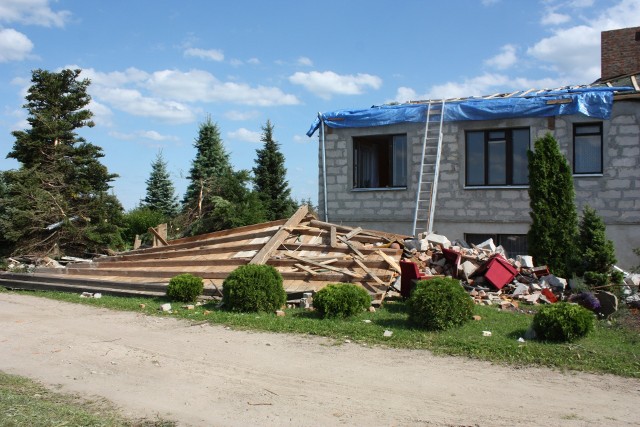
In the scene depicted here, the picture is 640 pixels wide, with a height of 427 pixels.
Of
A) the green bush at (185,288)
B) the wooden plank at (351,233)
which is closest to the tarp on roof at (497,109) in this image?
the wooden plank at (351,233)

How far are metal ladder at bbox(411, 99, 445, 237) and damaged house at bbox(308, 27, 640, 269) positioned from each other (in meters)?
0.03

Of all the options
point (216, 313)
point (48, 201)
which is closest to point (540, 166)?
point (216, 313)

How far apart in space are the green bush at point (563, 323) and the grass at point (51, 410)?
5.51 metres

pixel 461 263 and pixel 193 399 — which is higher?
pixel 461 263

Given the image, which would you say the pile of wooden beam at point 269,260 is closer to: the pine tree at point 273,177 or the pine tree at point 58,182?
the pine tree at point 58,182

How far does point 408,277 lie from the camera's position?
12.2 meters

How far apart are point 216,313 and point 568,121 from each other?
10.9 metres

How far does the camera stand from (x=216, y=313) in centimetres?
1184

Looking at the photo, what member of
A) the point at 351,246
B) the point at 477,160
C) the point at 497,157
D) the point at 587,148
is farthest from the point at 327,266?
the point at 587,148

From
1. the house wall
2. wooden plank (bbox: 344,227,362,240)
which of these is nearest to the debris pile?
wooden plank (bbox: 344,227,362,240)

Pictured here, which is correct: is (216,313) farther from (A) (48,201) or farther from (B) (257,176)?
(B) (257,176)

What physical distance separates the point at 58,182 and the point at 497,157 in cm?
1561

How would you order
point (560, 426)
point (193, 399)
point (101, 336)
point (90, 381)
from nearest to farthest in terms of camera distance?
point (560, 426)
point (193, 399)
point (90, 381)
point (101, 336)

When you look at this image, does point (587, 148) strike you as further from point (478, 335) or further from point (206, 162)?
point (206, 162)
